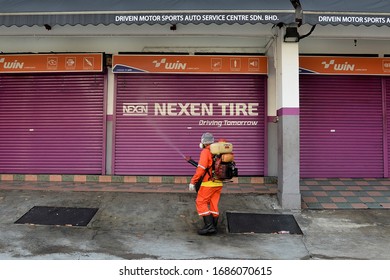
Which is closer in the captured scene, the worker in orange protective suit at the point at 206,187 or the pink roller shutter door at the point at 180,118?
the worker in orange protective suit at the point at 206,187

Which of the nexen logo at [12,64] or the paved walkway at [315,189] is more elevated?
the nexen logo at [12,64]

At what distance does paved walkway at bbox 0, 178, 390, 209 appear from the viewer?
7.27 meters

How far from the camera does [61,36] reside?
29.2 ft

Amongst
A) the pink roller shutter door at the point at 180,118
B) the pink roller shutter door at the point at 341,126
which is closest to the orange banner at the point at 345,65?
the pink roller shutter door at the point at 341,126

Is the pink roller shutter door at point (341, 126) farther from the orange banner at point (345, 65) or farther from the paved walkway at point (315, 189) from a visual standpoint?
the paved walkway at point (315, 189)

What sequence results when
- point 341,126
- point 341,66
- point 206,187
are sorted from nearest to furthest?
point 206,187 < point 341,66 < point 341,126

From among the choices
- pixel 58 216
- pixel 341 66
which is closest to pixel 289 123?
pixel 341 66

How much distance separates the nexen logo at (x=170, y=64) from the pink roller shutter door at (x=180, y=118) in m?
0.27

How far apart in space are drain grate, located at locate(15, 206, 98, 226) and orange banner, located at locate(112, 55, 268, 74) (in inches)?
155

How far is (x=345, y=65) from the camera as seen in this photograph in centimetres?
888

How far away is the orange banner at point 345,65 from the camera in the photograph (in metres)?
8.84

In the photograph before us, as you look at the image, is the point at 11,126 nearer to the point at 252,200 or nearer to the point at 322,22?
the point at 252,200

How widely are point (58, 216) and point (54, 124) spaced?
3.49 metres

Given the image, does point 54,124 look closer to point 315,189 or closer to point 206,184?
point 206,184
